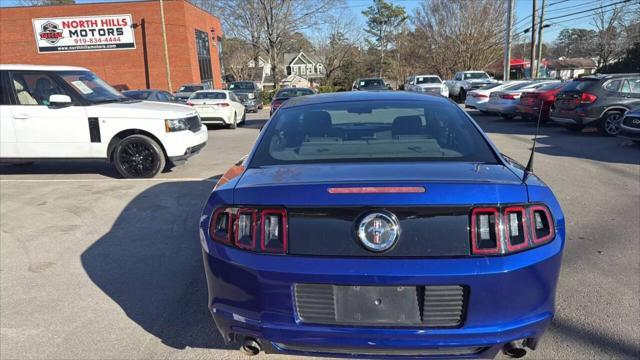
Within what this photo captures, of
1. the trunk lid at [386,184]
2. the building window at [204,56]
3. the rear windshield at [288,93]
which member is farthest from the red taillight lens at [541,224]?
the building window at [204,56]

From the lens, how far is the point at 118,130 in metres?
7.72

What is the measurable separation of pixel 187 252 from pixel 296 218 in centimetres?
277

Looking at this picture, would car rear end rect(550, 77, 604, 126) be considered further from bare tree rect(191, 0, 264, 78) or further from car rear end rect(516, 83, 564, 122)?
bare tree rect(191, 0, 264, 78)

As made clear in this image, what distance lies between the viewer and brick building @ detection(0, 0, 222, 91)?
102ft

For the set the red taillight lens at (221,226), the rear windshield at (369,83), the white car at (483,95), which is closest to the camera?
the red taillight lens at (221,226)

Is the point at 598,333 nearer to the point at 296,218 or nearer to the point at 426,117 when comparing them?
the point at 426,117

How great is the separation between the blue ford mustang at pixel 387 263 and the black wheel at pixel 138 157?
6000mm

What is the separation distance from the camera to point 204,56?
36938 millimetres

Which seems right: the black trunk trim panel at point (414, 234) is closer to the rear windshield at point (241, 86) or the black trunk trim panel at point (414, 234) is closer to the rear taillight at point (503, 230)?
the rear taillight at point (503, 230)

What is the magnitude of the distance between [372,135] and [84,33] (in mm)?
33607

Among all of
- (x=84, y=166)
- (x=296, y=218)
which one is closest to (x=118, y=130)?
(x=84, y=166)

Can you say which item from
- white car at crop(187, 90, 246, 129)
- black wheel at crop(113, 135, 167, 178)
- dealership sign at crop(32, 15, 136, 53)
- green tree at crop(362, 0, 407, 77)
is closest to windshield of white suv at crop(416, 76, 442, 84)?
white car at crop(187, 90, 246, 129)

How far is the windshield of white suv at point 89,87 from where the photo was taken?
780 centimetres

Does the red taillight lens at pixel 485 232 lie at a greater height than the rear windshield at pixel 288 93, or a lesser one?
lesser
